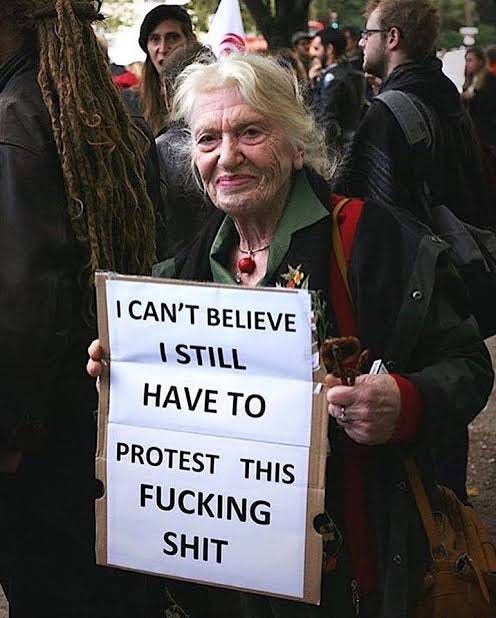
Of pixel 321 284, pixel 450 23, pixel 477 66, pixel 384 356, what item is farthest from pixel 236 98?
pixel 450 23

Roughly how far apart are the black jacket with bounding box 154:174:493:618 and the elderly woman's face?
0.15m

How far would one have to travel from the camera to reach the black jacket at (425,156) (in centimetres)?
432

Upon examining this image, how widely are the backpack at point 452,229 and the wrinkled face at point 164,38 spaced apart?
1695 mm

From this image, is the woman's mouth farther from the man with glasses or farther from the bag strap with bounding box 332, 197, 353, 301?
the man with glasses

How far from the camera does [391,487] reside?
2.46 m

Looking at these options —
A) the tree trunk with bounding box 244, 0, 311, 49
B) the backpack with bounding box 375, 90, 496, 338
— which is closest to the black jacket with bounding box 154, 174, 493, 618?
the backpack with bounding box 375, 90, 496, 338

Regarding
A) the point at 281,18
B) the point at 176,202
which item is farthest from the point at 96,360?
the point at 281,18

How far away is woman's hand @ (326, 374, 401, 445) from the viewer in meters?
2.20

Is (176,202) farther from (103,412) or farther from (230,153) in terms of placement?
(103,412)

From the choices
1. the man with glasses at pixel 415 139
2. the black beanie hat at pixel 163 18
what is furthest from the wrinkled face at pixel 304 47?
the man with glasses at pixel 415 139

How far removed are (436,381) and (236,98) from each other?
2.54ft

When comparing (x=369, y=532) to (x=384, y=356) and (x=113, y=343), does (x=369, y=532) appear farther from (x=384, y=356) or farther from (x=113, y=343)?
(x=113, y=343)

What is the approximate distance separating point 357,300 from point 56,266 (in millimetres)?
712

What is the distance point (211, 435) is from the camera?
2359 mm
